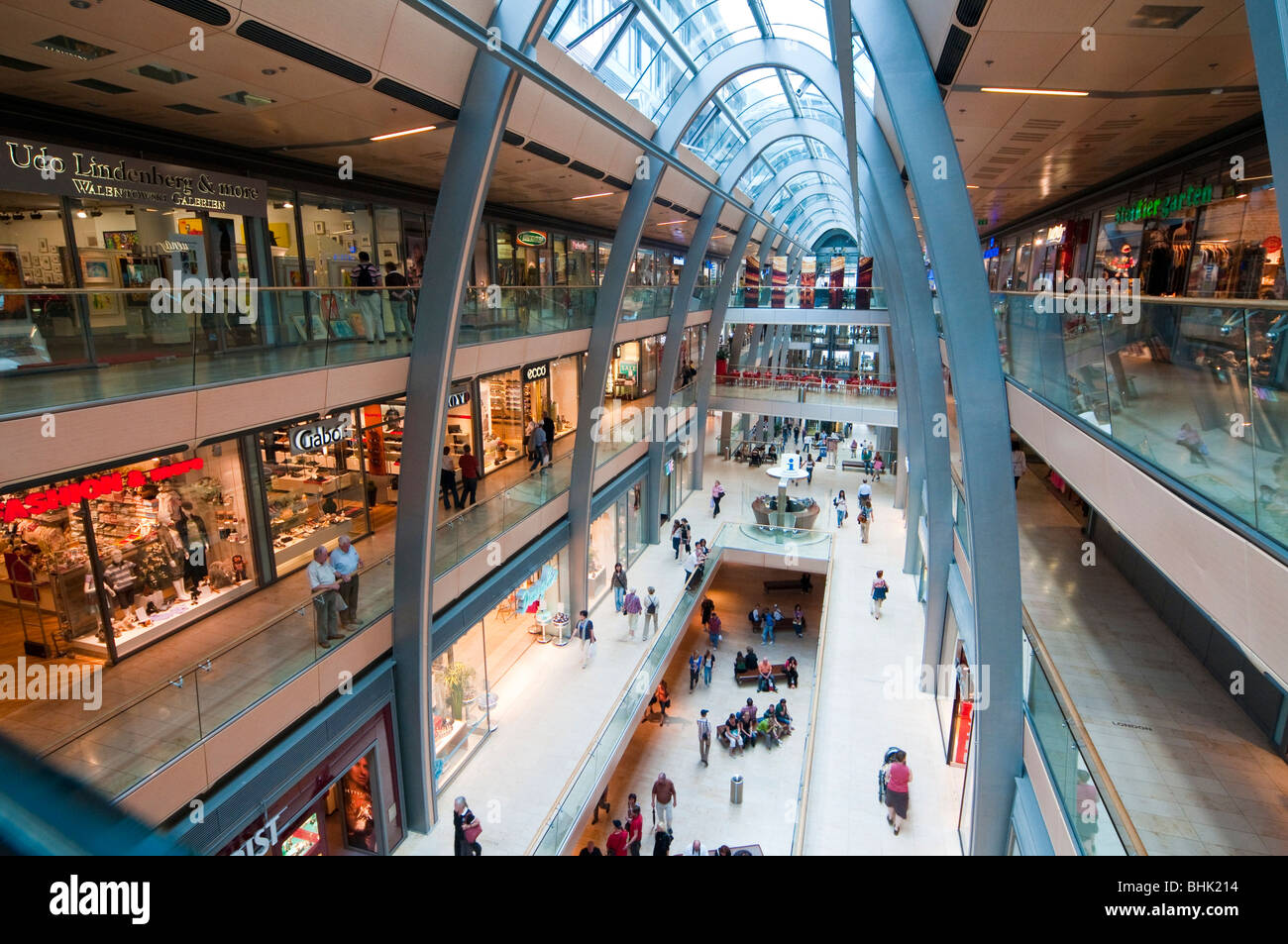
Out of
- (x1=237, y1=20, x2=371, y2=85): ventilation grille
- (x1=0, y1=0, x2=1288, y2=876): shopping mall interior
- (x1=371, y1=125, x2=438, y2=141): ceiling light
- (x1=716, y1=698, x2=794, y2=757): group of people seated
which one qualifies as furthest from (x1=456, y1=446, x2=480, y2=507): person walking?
(x1=237, y1=20, x2=371, y2=85): ventilation grille

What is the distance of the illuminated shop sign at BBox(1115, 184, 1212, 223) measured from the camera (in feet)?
33.3

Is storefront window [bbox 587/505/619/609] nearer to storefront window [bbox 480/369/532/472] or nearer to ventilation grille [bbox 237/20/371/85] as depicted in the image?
storefront window [bbox 480/369/532/472]

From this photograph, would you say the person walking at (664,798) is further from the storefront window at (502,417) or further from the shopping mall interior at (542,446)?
the storefront window at (502,417)

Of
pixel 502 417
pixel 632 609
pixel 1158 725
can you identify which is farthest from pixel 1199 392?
pixel 502 417

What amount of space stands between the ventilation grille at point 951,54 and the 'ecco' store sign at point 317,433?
9.06 m

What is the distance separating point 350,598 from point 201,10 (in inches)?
254

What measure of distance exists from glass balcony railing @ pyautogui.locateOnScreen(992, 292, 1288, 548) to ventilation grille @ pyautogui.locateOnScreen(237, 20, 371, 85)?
7774mm

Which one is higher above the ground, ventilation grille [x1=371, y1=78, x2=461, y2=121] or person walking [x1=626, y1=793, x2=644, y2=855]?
ventilation grille [x1=371, y1=78, x2=461, y2=121]

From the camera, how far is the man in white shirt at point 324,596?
873 centimetres

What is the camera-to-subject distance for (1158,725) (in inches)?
304

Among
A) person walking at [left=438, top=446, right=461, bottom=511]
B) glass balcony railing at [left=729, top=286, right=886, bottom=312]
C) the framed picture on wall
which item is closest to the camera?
the framed picture on wall

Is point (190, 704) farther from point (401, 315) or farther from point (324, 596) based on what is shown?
point (401, 315)

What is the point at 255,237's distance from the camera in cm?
1054

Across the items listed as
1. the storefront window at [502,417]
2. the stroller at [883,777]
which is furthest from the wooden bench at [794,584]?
the stroller at [883,777]
